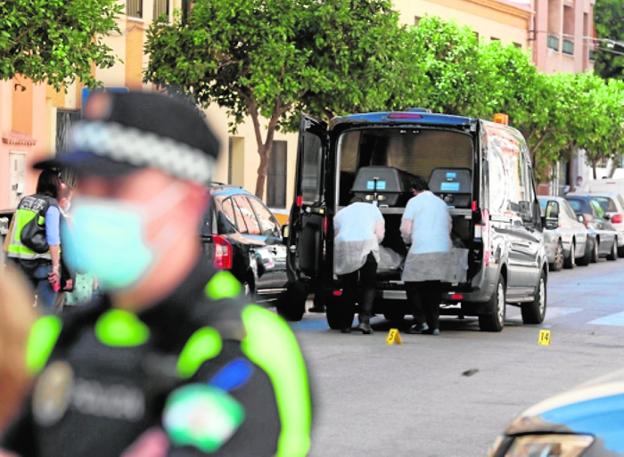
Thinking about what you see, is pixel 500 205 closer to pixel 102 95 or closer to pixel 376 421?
pixel 376 421

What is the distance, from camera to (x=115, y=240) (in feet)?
7.36

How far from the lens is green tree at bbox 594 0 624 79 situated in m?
70.2

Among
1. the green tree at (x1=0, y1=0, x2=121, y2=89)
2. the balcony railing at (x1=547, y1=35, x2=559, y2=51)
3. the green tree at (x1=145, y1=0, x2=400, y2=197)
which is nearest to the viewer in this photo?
the green tree at (x1=0, y1=0, x2=121, y2=89)

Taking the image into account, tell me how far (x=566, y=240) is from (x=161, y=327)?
32899 millimetres

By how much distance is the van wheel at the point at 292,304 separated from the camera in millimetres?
19453

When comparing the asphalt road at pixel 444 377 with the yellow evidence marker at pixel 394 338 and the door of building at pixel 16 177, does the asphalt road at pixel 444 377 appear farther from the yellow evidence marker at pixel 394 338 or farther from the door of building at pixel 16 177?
the door of building at pixel 16 177

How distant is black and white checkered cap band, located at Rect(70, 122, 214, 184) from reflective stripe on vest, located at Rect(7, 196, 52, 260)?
1164cm

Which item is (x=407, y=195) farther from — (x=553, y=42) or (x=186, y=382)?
(x=553, y=42)

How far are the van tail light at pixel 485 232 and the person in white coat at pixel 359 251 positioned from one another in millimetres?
1052

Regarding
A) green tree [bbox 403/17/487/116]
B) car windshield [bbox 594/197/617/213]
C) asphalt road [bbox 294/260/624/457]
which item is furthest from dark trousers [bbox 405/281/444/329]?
car windshield [bbox 594/197/617/213]

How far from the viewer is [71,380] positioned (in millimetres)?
2340

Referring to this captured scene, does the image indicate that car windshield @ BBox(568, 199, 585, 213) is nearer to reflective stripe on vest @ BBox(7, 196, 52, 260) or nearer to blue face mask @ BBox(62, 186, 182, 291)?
reflective stripe on vest @ BBox(7, 196, 52, 260)

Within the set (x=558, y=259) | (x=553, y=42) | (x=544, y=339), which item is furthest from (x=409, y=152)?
(x=553, y=42)

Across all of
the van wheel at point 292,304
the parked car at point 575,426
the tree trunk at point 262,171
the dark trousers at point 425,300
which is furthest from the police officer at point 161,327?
the tree trunk at point 262,171
